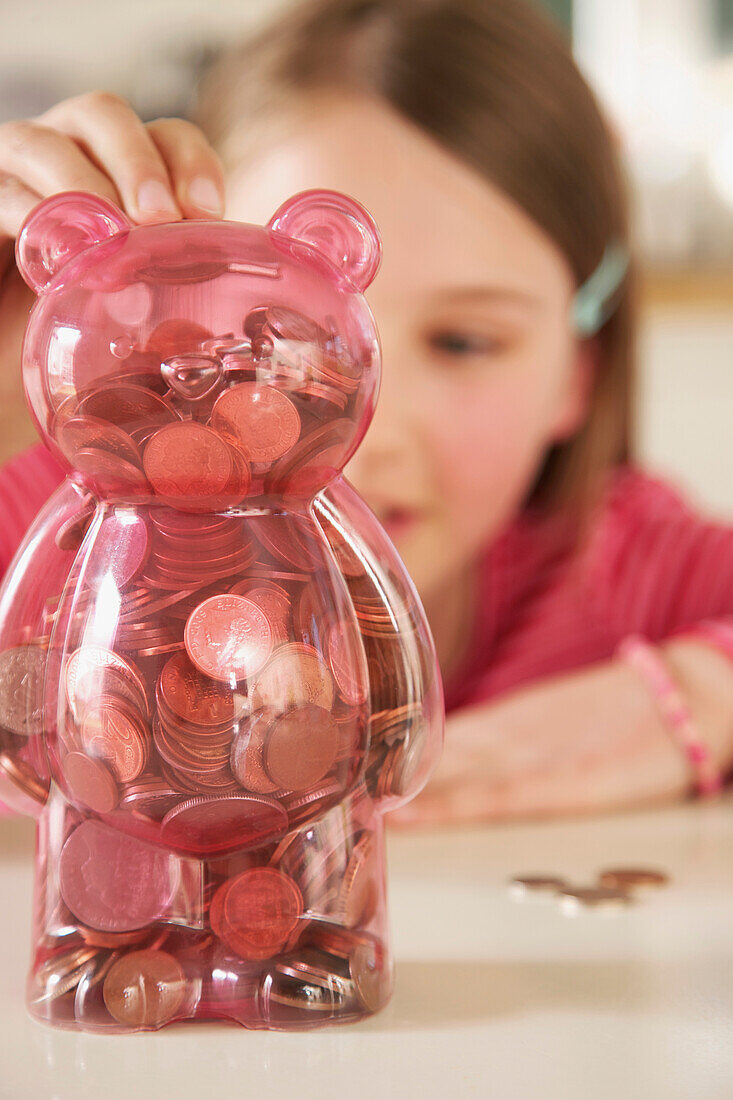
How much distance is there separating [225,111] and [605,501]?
49 cm

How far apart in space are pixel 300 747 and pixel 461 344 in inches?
21.4

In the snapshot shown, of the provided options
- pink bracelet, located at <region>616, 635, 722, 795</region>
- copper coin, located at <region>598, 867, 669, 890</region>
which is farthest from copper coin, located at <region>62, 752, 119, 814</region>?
pink bracelet, located at <region>616, 635, 722, 795</region>

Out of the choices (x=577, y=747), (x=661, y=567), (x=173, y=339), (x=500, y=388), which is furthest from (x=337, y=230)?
(x=661, y=567)

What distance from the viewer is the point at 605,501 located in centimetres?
102

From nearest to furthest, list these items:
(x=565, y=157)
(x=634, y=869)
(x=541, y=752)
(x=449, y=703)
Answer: (x=634, y=869), (x=541, y=752), (x=565, y=157), (x=449, y=703)

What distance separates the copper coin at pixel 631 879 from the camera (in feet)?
1.31

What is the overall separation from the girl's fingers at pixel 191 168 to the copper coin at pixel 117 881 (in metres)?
0.18

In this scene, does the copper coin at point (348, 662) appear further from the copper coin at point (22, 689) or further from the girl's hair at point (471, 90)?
the girl's hair at point (471, 90)

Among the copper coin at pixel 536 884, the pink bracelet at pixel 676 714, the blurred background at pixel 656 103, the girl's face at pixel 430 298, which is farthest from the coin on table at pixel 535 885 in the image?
the blurred background at pixel 656 103

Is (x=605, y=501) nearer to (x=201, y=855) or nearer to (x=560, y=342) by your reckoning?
(x=560, y=342)

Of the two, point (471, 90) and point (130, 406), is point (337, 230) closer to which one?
point (130, 406)

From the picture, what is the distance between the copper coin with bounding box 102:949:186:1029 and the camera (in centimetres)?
25

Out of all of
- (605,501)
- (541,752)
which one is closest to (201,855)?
(541,752)

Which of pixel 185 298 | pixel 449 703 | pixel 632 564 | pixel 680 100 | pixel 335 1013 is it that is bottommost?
pixel 335 1013
